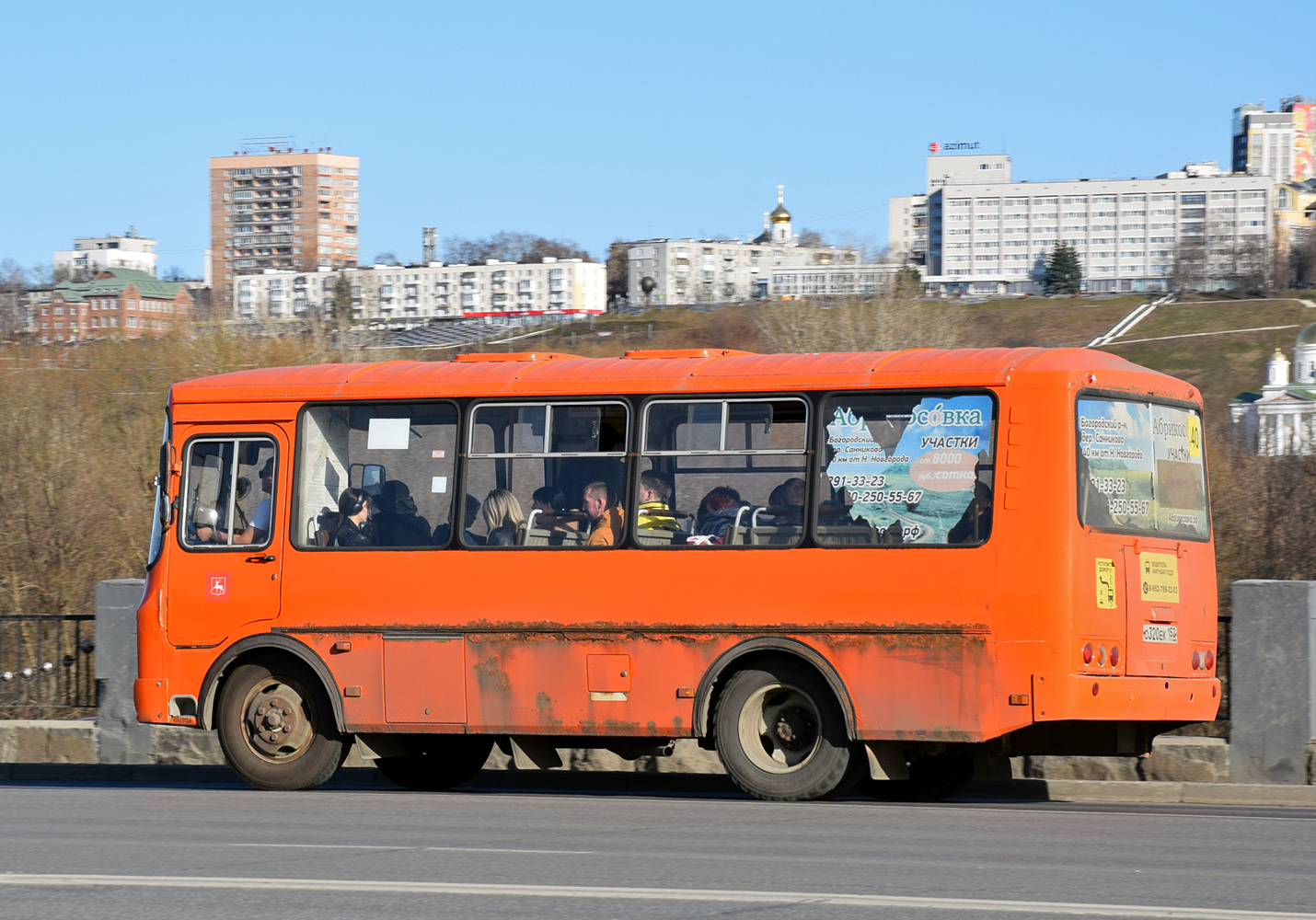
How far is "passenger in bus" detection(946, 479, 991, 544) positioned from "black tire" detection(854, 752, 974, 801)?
5.92 ft

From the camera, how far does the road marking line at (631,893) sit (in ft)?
21.3

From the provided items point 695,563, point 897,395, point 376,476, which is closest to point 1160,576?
point 897,395

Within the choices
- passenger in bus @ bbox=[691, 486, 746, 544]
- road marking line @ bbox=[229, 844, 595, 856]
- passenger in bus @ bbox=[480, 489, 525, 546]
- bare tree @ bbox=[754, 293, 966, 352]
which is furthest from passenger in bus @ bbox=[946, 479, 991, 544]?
bare tree @ bbox=[754, 293, 966, 352]

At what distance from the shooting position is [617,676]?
11039 millimetres

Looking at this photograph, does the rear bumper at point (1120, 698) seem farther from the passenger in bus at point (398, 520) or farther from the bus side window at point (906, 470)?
the passenger in bus at point (398, 520)

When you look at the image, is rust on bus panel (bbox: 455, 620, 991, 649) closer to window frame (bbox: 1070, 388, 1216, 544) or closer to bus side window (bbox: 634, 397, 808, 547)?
bus side window (bbox: 634, 397, 808, 547)

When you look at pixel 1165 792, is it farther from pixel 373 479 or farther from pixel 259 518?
pixel 259 518

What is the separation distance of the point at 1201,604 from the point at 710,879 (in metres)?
5.00

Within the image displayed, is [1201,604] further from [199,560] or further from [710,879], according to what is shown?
[199,560]

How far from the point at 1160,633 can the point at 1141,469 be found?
1003mm

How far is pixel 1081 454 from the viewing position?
33.7ft

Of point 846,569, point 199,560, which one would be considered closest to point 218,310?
point 199,560

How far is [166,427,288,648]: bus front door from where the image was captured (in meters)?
12.0

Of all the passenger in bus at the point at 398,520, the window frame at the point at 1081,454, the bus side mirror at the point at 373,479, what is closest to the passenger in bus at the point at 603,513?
the passenger in bus at the point at 398,520
